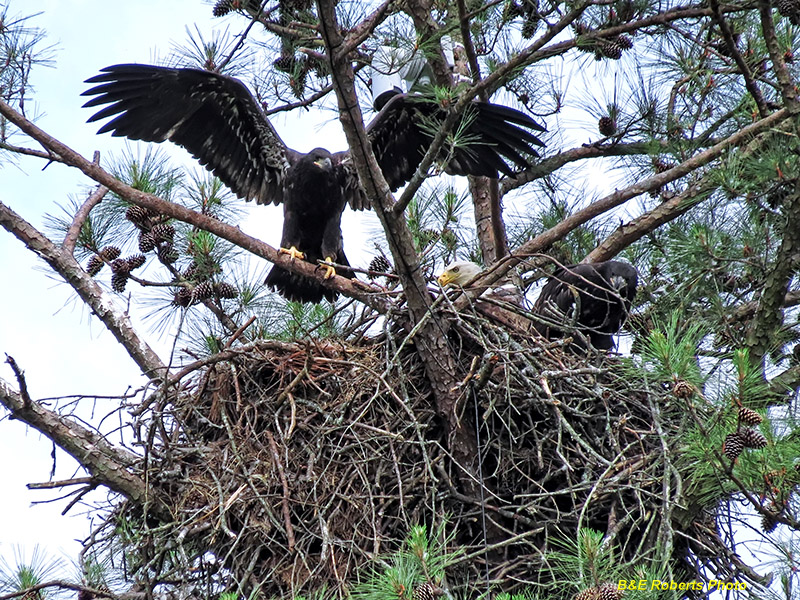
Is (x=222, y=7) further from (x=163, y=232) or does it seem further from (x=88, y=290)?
(x=88, y=290)

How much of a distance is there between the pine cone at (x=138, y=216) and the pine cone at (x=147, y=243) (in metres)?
0.07

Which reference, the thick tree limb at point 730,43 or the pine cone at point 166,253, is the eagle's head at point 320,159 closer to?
the pine cone at point 166,253

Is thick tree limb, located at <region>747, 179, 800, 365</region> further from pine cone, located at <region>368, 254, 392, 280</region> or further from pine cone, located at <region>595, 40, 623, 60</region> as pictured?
pine cone, located at <region>368, 254, 392, 280</region>

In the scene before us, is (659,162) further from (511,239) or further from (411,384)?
(411,384)

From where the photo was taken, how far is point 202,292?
516 cm

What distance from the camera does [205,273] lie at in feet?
17.2

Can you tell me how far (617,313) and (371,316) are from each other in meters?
1.47

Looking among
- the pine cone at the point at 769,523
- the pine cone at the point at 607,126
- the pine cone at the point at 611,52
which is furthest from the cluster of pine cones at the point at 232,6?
the pine cone at the point at 769,523

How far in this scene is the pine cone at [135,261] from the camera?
5.11 meters

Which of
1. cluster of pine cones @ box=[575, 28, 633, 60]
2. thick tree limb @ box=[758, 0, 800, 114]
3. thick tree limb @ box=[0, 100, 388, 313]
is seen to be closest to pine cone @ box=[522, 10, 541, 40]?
cluster of pine cones @ box=[575, 28, 633, 60]

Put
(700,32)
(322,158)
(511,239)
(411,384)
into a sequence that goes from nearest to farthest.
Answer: (411,384) → (700,32) → (322,158) → (511,239)

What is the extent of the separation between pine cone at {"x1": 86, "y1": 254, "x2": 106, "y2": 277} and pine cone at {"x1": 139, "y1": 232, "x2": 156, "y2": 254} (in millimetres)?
235

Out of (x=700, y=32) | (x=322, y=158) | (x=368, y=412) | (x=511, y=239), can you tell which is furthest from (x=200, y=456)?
(x=700, y=32)

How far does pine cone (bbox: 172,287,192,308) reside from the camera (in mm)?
5191
